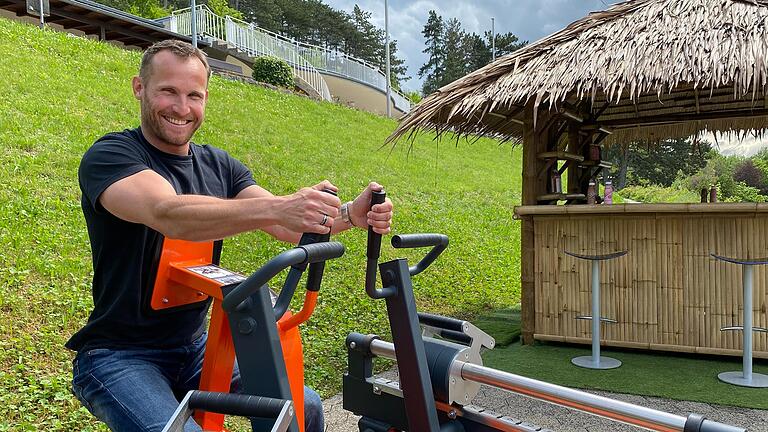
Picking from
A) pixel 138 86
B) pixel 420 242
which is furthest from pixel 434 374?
pixel 138 86

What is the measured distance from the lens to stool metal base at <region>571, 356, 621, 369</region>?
4.75 m

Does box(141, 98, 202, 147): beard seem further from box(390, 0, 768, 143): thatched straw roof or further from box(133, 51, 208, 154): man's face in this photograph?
box(390, 0, 768, 143): thatched straw roof

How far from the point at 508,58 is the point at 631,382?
2.86 m

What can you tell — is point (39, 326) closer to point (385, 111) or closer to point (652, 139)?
point (652, 139)

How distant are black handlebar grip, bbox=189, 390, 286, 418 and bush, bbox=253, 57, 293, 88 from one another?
1642 centimetres

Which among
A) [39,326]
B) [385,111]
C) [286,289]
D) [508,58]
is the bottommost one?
[39,326]

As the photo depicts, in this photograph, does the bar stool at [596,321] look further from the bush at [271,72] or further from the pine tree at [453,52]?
the pine tree at [453,52]

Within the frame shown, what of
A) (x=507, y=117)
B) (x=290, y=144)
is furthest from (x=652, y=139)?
(x=290, y=144)

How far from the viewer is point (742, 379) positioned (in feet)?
14.3

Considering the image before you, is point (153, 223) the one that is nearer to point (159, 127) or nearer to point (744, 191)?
point (159, 127)

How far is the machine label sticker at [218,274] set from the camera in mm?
1564

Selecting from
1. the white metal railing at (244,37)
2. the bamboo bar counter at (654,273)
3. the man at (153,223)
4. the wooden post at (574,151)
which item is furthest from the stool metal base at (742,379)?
the white metal railing at (244,37)

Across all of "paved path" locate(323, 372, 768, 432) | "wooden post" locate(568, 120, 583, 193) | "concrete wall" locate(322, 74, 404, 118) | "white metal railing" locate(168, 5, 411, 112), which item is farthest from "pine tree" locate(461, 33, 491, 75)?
"paved path" locate(323, 372, 768, 432)

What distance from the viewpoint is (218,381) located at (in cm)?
165
